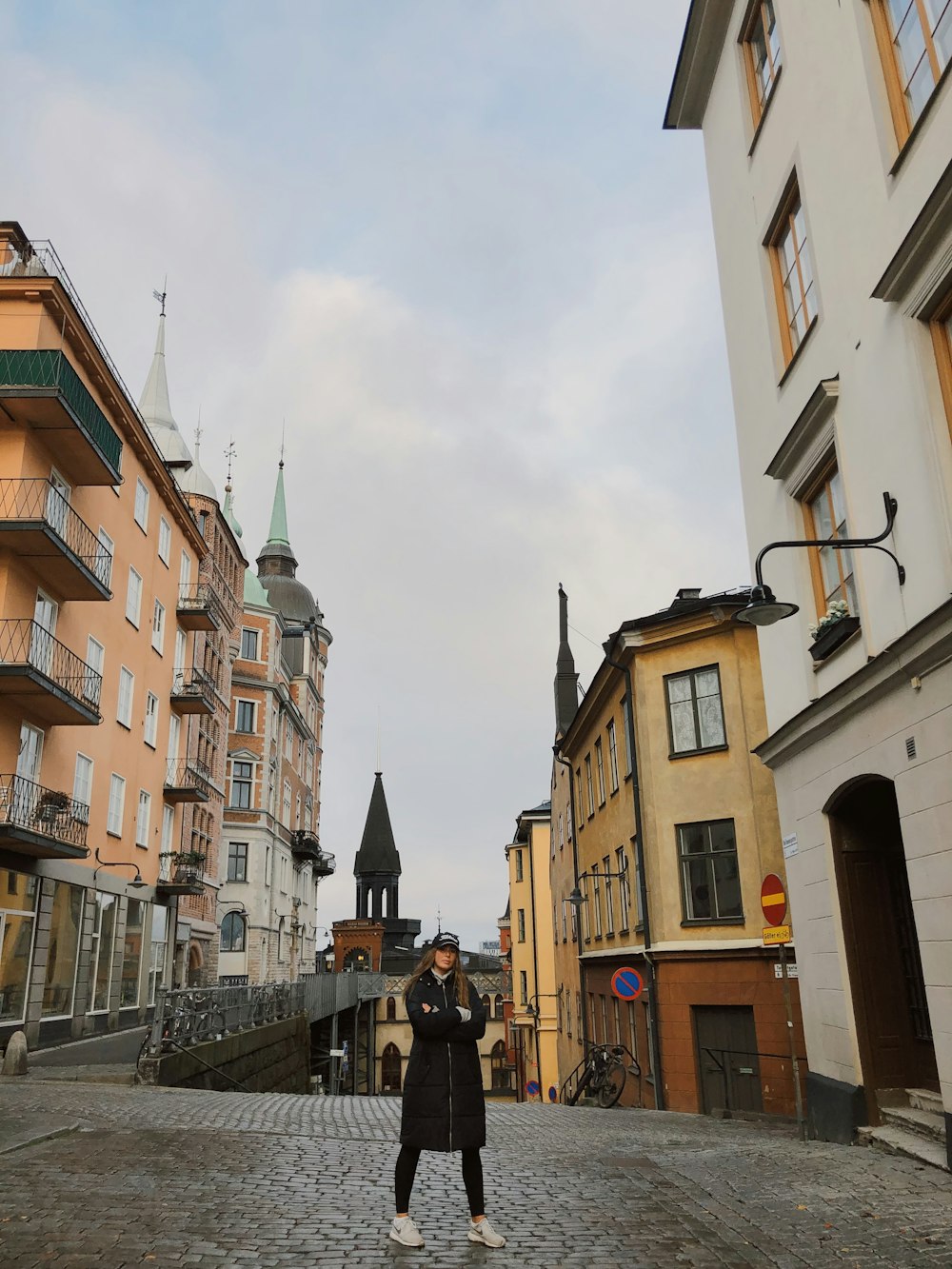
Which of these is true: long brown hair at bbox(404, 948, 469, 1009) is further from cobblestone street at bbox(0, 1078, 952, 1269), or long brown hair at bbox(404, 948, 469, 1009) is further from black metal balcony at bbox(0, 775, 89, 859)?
black metal balcony at bbox(0, 775, 89, 859)

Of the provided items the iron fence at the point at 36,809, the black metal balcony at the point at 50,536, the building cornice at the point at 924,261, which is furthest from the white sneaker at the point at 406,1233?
the black metal balcony at the point at 50,536

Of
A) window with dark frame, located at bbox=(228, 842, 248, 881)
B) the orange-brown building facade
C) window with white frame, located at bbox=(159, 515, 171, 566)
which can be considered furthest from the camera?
window with dark frame, located at bbox=(228, 842, 248, 881)

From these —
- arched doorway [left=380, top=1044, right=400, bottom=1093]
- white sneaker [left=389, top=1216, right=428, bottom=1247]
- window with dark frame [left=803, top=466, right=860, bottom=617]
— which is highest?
window with dark frame [left=803, top=466, right=860, bottom=617]

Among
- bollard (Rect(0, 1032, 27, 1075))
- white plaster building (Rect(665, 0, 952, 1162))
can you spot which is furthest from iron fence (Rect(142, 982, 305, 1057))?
white plaster building (Rect(665, 0, 952, 1162))

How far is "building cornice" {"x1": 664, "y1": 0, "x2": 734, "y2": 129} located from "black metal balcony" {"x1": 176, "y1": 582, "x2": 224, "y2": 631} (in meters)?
21.9

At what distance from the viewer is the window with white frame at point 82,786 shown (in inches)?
940

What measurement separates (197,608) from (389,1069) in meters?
44.4

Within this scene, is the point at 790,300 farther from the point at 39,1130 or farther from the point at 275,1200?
the point at 39,1130

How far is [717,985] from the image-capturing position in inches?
721

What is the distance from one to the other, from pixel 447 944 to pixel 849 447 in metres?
6.68

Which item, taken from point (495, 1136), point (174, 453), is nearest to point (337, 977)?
point (174, 453)

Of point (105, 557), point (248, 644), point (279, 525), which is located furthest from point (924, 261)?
point (279, 525)

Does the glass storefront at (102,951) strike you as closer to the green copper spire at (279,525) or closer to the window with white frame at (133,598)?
the window with white frame at (133,598)

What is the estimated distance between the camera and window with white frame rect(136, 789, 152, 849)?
2916 cm
